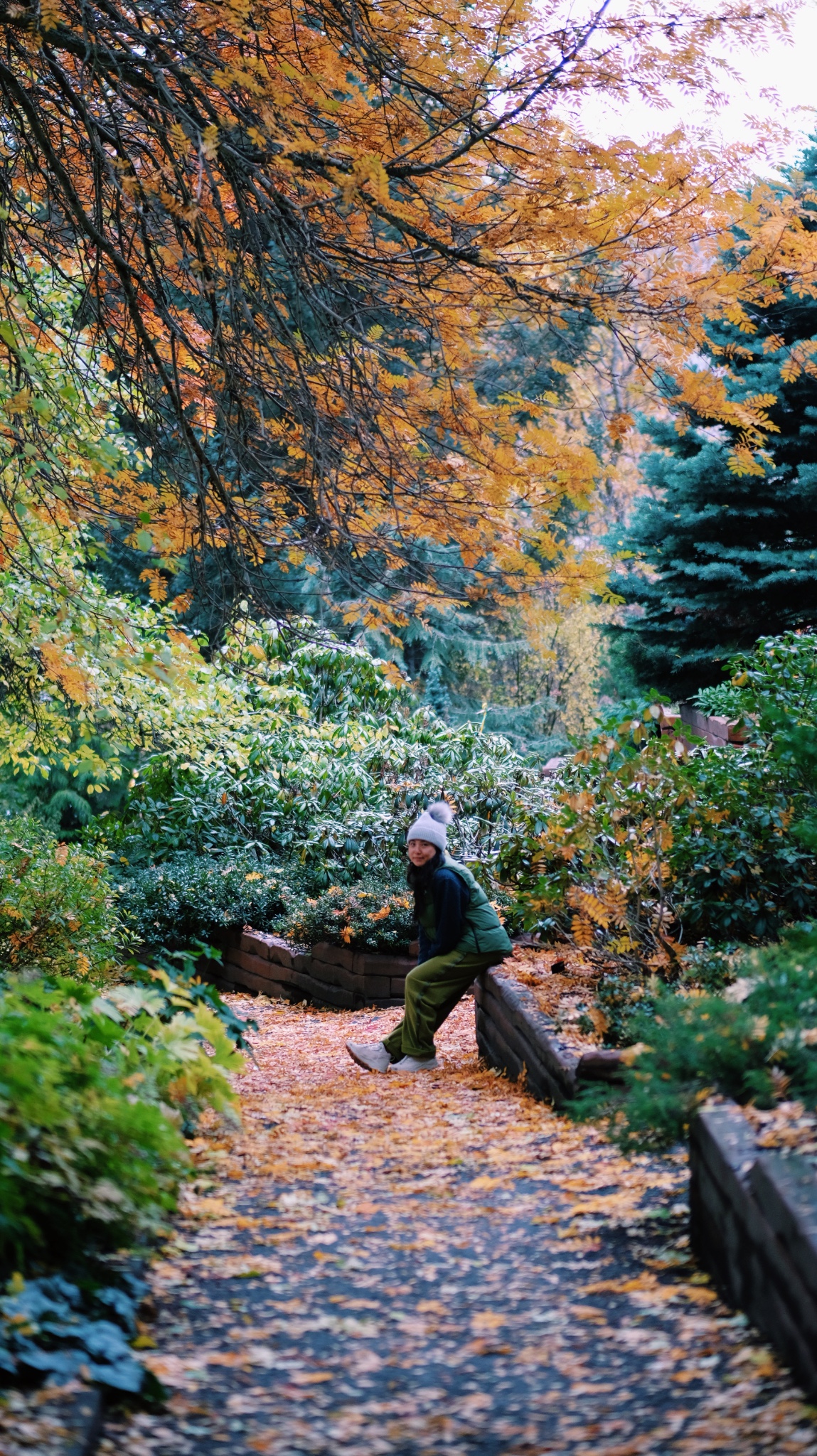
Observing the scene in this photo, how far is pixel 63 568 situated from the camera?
8047 millimetres

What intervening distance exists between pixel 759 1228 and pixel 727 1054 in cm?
63

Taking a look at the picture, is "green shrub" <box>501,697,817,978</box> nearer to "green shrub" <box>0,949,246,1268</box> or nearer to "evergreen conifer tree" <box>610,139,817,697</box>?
"green shrub" <box>0,949,246,1268</box>

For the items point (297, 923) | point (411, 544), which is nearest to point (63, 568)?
point (297, 923)

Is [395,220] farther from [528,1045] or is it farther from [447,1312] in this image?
[447,1312]

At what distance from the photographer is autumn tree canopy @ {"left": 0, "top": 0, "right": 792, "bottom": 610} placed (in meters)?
4.12

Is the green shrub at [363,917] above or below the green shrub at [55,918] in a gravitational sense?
above

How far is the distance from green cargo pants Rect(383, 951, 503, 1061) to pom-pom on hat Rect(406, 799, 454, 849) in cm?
56

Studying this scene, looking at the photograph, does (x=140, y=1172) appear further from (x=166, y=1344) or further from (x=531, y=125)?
(x=531, y=125)

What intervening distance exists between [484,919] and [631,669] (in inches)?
288

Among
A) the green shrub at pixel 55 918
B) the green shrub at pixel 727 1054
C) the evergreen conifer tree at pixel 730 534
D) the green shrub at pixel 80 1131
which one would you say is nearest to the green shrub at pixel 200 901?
the green shrub at pixel 55 918

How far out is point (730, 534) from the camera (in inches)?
460

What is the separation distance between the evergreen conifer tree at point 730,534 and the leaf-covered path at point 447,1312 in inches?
311

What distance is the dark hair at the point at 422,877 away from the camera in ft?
19.7

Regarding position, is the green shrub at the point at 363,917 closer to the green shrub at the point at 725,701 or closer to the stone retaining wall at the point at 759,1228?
the green shrub at the point at 725,701
